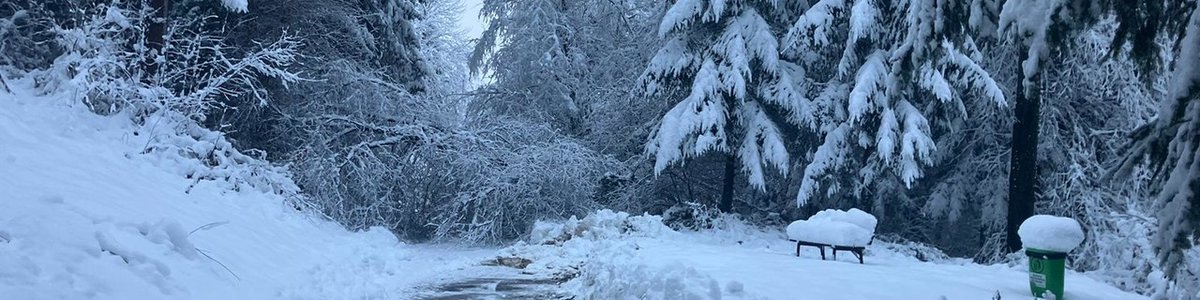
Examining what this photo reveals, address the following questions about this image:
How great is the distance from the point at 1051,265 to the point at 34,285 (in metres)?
7.25

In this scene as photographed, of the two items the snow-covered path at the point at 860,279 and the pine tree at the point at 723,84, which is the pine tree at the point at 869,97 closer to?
the pine tree at the point at 723,84

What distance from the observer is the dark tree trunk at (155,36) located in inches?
433

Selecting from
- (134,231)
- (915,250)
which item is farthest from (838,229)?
(134,231)

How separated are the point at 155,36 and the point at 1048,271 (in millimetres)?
10851

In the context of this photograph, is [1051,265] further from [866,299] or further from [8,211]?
[8,211]

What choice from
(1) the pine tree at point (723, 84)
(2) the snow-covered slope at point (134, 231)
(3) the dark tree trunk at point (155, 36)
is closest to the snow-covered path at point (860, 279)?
(2) the snow-covered slope at point (134, 231)

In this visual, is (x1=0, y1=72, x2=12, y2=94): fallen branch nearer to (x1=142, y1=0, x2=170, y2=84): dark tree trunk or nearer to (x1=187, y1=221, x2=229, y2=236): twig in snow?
(x1=142, y1=0, x2=170, y2=84): dark tree trunk

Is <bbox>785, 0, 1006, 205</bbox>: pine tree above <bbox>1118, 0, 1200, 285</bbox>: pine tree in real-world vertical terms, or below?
above

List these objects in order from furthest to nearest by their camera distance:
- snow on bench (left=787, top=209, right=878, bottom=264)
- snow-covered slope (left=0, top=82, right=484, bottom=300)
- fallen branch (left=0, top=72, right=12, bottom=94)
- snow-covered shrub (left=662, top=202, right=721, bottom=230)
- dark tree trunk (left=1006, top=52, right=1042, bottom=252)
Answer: snow-covered shrub (left=662, top=202, right=721, bottom=230) < dark tree trunk (left=1006, top=52, right=1042, bottom=252) < snow on bench (left=787, top=209, right=878, bottom=264) < fallen branch (left=0, top=72, right=12, bottom=94) < snow-covered slope (left=0, top=82, right=484, bottom=300)

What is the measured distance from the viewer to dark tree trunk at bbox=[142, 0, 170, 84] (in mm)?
11000

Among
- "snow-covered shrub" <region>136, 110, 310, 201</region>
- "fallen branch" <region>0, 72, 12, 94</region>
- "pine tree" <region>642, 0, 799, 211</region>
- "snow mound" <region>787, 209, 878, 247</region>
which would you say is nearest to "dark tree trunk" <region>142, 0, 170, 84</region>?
"snow-covered shrub" <region>136, 110, 310, 201</region>

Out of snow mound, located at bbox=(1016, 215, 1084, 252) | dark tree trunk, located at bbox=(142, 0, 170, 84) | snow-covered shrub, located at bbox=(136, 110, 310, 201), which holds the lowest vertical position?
snow-covered shrub, located at bbox=(136, 110, 310, 201)

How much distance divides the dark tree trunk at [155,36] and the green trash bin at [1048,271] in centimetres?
1012

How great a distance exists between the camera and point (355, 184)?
48.3 ft
